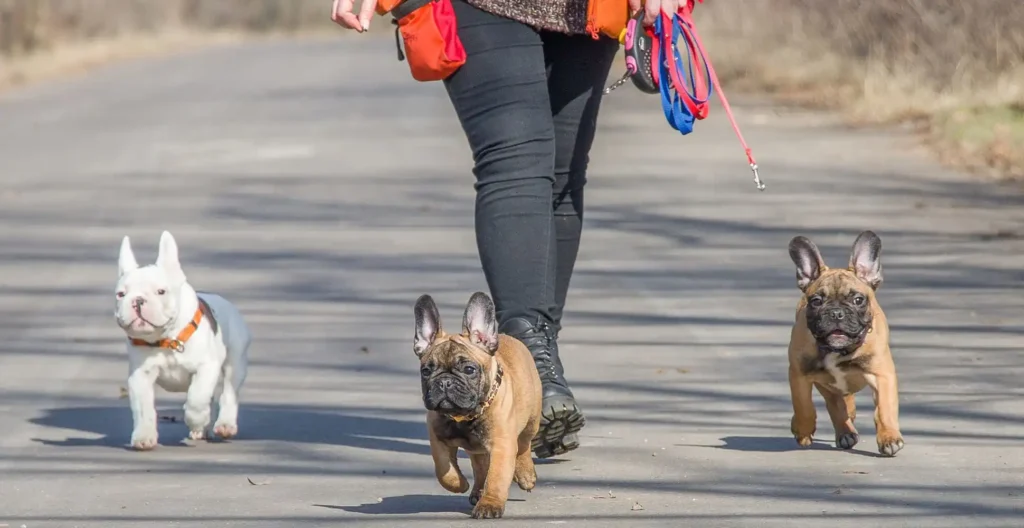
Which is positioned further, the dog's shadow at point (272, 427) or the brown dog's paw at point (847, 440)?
the dog's shadow at point (272, 427)

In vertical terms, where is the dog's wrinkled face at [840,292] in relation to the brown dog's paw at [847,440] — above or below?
above

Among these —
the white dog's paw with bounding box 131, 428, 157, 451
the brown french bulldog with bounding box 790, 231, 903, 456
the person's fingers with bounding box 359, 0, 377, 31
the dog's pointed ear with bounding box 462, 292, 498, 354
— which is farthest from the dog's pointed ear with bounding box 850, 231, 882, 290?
the white dog's paw with bounding box 131, 428, 157, 451

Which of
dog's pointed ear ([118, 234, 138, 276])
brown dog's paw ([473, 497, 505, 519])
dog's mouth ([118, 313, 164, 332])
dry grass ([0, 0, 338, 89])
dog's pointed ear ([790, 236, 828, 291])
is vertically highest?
dog's pointed ear ([790, 236, 828, 291])

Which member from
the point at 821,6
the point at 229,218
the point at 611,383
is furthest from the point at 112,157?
the point at 611,383

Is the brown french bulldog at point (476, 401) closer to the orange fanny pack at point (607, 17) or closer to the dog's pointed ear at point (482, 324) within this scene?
the dog's pointed ear at point (482, 324)

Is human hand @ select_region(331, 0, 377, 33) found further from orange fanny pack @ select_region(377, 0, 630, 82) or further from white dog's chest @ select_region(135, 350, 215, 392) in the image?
white dog's chest @ select_region(135, 350, 215, 392)

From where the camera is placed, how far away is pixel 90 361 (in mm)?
7832

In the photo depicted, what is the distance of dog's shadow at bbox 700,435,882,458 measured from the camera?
5.50 meters

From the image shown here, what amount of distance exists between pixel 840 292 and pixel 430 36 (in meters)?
1.30

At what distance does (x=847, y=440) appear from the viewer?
5441 millimetres

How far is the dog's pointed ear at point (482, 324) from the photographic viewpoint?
15.3ft

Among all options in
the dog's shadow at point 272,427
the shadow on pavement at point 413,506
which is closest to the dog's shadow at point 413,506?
the shadow on pavement at point 413,506

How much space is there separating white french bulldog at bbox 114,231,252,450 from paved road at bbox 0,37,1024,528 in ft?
Answer: 0.44

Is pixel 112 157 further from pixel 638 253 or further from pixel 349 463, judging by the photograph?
pixel 349 463
